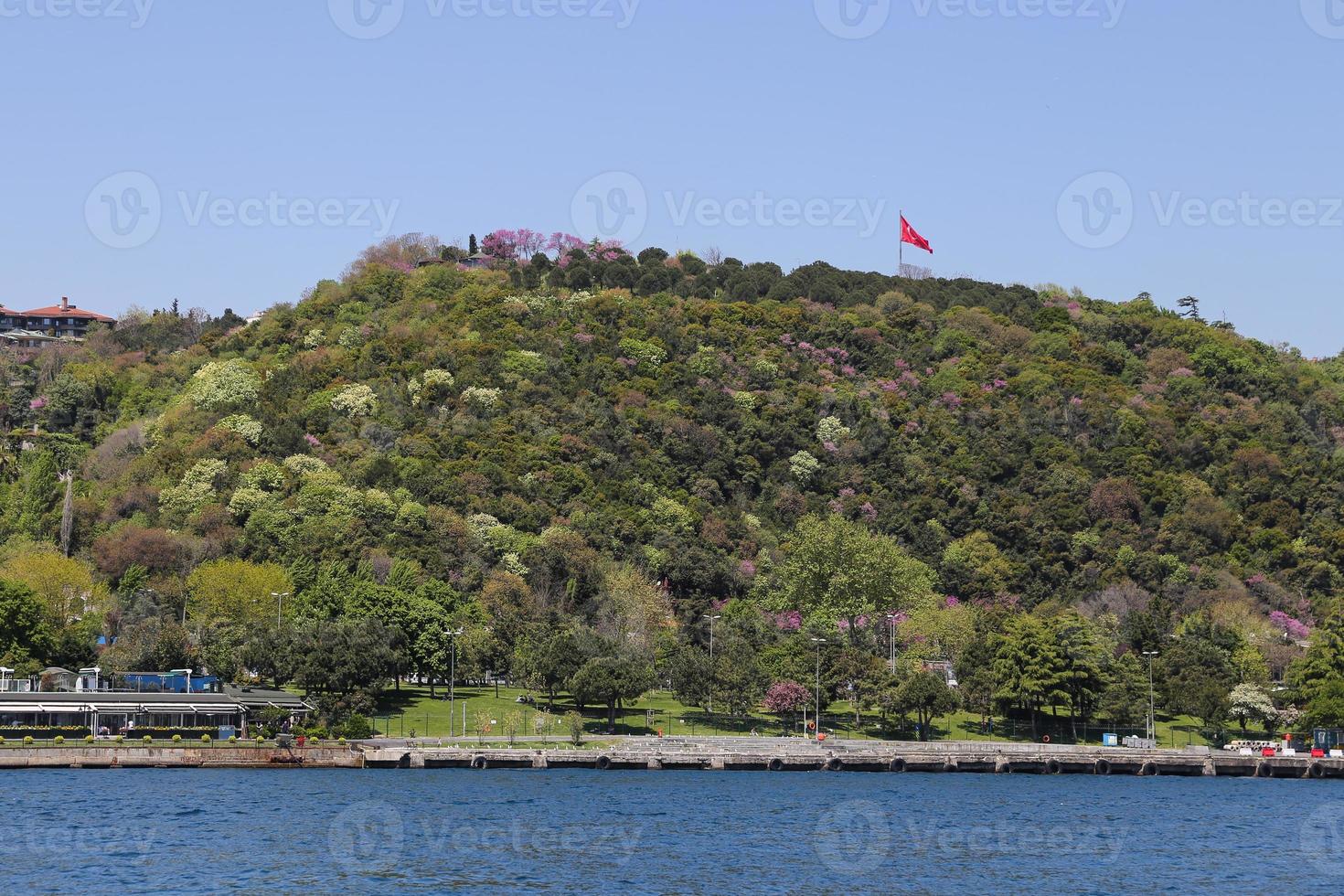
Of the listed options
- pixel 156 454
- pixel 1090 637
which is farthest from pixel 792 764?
pixel 156 454

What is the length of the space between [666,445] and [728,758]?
215 feet

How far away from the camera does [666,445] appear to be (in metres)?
Answer: 152

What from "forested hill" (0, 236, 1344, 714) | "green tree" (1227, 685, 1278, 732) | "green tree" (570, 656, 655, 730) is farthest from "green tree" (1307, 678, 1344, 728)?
"green tree" (570, 656, 655, 730)

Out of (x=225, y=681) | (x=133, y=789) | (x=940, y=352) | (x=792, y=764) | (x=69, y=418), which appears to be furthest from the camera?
(x=940, y=352)

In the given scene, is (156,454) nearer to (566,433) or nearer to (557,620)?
(566,433)

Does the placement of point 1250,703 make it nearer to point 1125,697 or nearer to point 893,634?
point 1125,697

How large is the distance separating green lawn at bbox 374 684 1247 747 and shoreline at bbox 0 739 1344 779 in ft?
18.9

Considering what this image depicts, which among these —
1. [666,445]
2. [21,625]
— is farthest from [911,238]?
[21,625]

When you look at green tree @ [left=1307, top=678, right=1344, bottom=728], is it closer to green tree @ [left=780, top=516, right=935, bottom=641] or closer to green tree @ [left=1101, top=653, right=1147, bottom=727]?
green tree @ [left=1101, top=653, right=1147, bottom=727]

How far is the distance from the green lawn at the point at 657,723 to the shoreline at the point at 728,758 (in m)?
5.77

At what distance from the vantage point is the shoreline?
83.1m

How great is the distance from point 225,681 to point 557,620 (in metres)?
23.6

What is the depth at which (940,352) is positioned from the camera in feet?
611

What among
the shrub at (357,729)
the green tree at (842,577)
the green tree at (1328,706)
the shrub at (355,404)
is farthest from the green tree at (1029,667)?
the shrub at (355,404)
